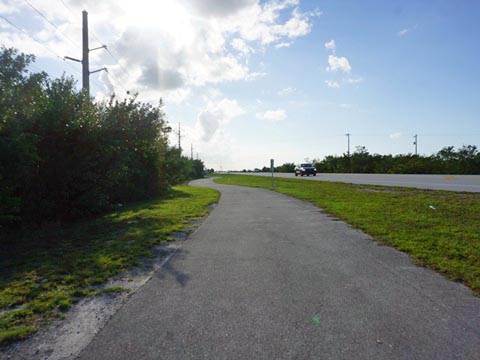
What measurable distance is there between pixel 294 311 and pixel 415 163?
54.5 meters

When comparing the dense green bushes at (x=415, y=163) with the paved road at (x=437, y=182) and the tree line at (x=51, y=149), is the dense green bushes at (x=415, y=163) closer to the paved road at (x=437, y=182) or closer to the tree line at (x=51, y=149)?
the paved road at (x=437, y=182)

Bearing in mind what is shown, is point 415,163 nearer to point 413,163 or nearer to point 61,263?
point 413,163

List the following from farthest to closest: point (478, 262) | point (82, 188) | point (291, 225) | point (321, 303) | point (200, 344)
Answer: point (82, 188) < point (291, 225) < point (478, 262) < point (321, 303) < point (200, 344)

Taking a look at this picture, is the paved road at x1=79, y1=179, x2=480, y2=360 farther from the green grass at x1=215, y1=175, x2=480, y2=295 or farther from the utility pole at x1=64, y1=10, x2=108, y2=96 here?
the utility pole at x1=64, y1=10, x2=108, y2=96

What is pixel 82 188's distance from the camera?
32.7 feet

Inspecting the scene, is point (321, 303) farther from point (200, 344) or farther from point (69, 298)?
point (69, 298)

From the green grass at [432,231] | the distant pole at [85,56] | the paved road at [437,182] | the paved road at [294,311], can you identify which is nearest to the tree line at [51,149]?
the distant pole at [85,56]

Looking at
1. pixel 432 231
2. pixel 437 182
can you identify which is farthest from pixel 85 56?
pixel 437 182

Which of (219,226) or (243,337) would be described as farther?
(219,226)

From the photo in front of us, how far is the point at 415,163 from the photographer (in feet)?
162

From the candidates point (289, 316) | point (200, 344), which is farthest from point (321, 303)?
point (200, 344)

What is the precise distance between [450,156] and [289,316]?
186 ft

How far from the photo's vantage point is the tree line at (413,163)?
42.1 meters

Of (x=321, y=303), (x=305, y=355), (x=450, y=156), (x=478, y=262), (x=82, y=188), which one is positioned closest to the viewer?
(x=305, y=355)
